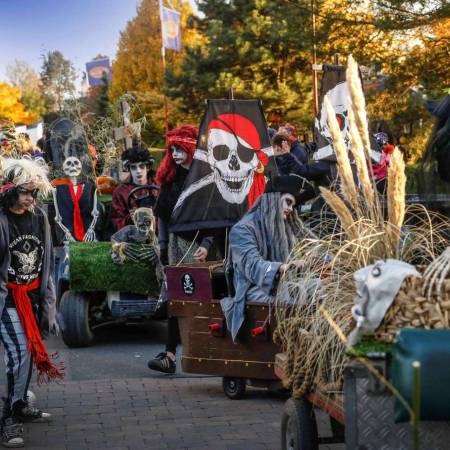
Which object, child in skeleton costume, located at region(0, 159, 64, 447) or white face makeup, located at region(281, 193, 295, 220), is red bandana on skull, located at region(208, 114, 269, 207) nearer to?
white face makeup, located at region(281, 193, 295, 220)

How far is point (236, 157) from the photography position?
28.7 ft

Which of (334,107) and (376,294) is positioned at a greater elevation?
(334,107)

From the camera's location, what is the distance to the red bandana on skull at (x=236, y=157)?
8.61 meters

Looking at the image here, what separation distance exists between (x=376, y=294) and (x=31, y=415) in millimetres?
3544

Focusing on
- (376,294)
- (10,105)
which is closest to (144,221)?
(376,294)

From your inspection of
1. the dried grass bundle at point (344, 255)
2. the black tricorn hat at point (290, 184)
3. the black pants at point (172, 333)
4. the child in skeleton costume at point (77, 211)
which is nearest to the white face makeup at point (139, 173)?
the child in skeleton costume at point (77, 211)

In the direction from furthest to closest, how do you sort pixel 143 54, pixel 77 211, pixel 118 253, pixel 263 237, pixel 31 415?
pixel 143 54 < pixel 77 211 < pixel 118 253 < pixel 31 415 < pixel 263 237

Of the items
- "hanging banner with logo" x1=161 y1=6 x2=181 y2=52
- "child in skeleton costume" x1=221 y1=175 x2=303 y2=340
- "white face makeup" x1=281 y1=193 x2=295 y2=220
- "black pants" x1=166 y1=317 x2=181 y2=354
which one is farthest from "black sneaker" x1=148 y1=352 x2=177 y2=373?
"hanging banner with logo" x1=161 y1=6 x2=181 y2=52

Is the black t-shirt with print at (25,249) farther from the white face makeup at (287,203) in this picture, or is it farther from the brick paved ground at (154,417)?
the white face makeup at (287,203)

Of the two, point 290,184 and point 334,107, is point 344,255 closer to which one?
point 290,184

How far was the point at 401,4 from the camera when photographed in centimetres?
1319

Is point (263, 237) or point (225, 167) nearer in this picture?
point (263, 237)

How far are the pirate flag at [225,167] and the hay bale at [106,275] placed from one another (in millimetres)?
1205

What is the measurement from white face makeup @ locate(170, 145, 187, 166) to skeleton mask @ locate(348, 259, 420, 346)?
16.1ft
